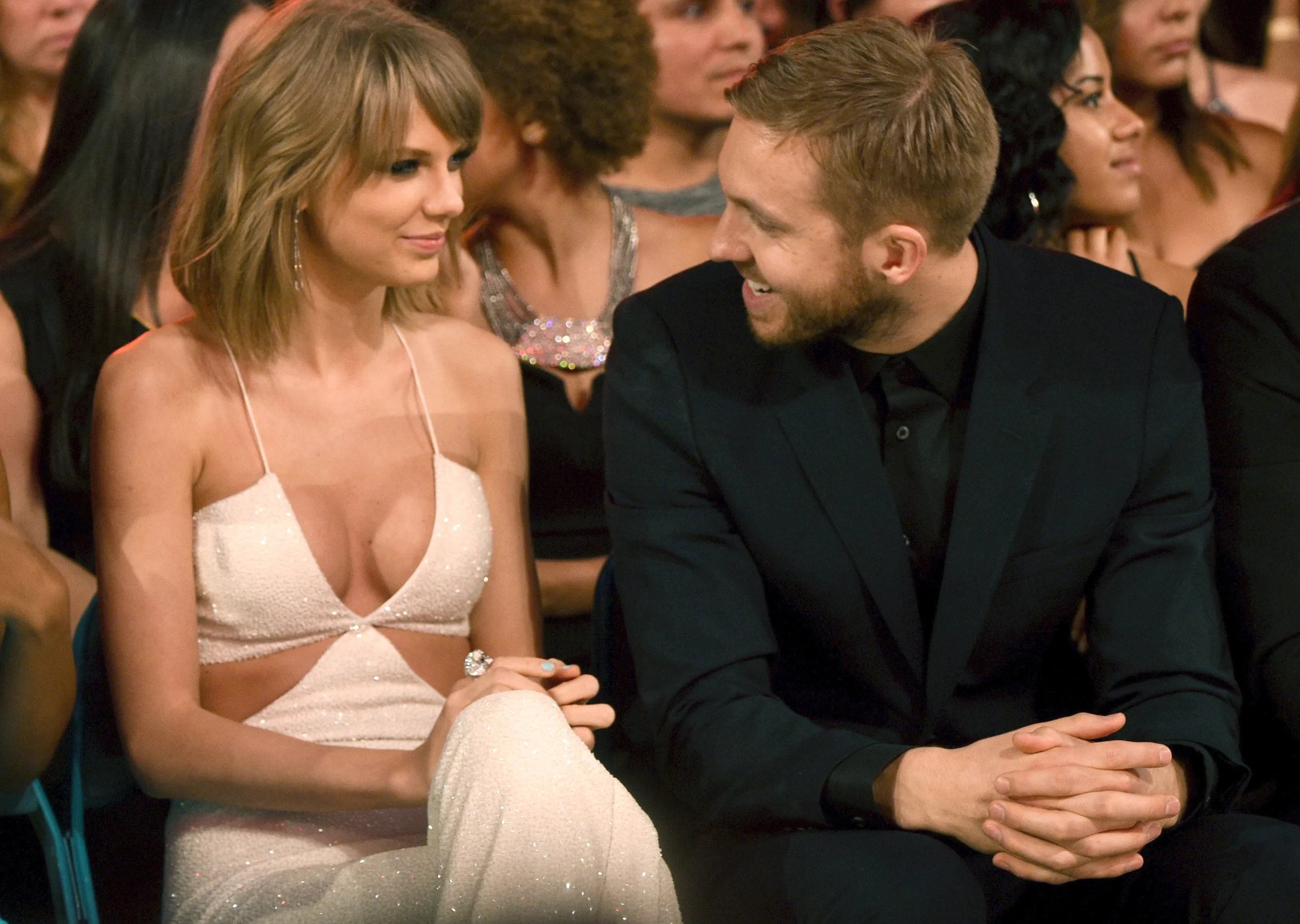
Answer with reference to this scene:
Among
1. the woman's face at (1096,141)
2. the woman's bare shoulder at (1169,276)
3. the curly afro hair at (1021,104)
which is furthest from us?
the woman's bare shoulder at (1169,276)

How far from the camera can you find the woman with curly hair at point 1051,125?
228cm

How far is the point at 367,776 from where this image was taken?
1.63 m

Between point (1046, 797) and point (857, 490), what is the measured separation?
444 millimetres

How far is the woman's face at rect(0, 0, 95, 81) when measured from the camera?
2.18 meters

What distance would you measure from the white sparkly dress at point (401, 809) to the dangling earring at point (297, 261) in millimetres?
134

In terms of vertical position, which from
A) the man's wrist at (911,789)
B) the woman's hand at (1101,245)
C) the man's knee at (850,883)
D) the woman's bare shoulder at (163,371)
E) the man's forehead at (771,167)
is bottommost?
the man's knee at (850,883)

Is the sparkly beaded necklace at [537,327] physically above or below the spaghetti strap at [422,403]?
below

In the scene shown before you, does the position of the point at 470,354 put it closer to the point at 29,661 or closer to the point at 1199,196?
the point at 29,661

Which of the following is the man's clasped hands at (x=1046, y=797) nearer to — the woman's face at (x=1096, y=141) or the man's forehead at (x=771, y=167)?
the man's forehead at (x=771, y=167)

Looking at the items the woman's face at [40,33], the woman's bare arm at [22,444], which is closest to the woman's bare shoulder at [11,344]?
the woman's bare arm at [22,444]

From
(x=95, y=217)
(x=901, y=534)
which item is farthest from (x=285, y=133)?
(x=901, y=534)

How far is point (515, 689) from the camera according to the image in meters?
1.53

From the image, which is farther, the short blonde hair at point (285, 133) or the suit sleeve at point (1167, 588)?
the short blonde hair at point (285, 133)

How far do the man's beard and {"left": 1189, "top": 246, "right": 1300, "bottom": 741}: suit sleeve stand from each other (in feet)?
1.59
